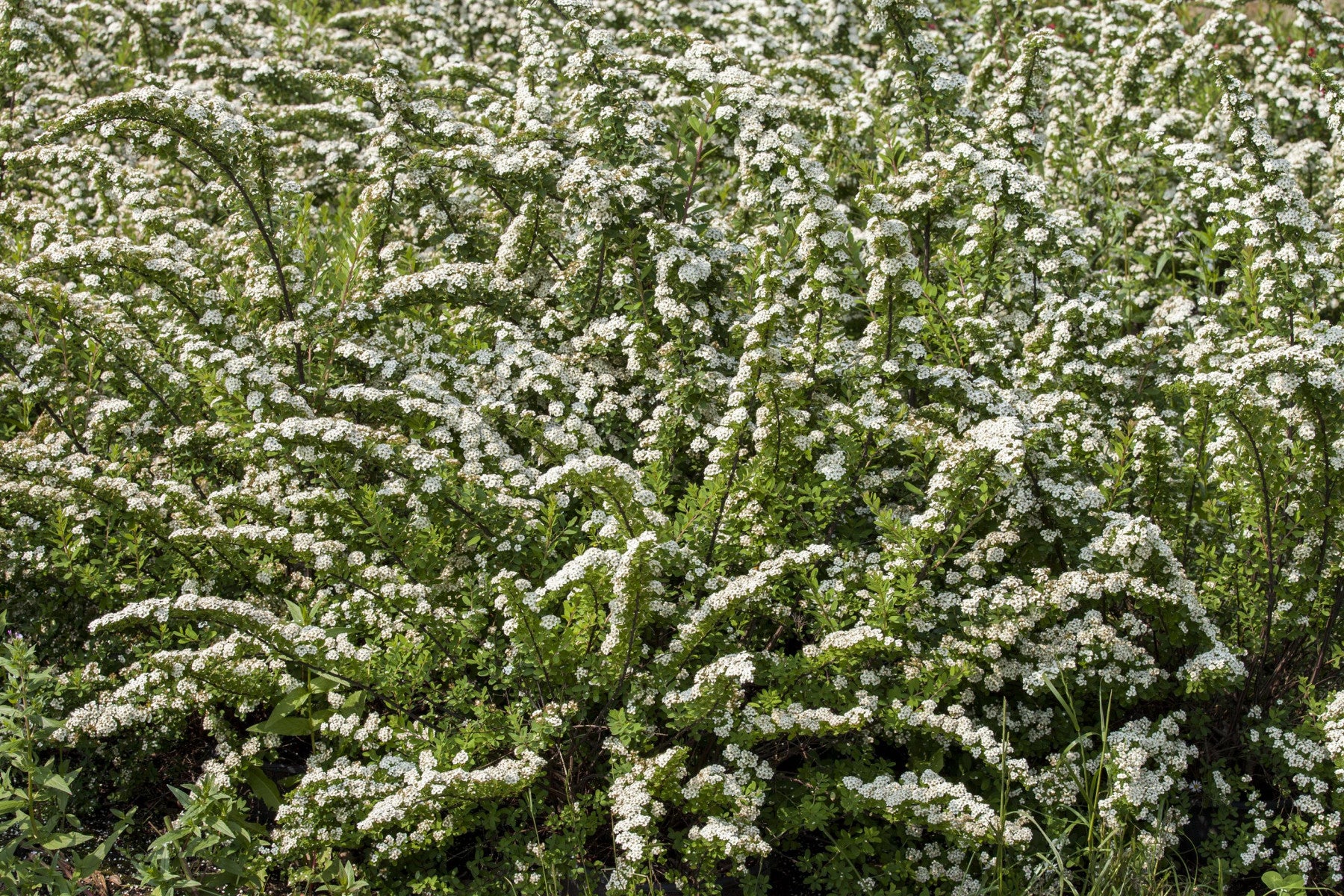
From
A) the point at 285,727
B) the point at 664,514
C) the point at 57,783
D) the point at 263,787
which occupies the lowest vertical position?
the point at 263,787

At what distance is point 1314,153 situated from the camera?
21.7ft

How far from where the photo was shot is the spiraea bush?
344 centimetres

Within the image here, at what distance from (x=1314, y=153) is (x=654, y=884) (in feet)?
20.4

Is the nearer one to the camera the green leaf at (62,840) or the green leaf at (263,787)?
the green leaf at (62,840)

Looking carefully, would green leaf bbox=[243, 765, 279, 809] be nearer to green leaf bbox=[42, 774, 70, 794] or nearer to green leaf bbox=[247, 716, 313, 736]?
green leaf bbox=[247, 716, 313, 736]

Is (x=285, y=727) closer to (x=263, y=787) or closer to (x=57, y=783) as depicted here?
(x=263, y=787)

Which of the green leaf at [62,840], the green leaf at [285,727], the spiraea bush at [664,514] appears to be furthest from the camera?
the green leaf at [285,727]

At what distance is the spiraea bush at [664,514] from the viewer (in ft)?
11.3

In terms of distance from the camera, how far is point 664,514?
13.3ft

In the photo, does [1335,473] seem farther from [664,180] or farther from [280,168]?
[280,168]

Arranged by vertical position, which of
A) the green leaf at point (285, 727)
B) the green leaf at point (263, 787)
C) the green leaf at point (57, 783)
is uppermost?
the green leaf at point (57, 783)

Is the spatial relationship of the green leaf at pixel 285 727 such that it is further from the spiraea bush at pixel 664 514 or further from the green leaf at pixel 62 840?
the green leaf at pixel 62 840

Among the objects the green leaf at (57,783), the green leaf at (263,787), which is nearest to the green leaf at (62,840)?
the green leaf at (57,783)

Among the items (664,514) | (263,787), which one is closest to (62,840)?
(263,787)
